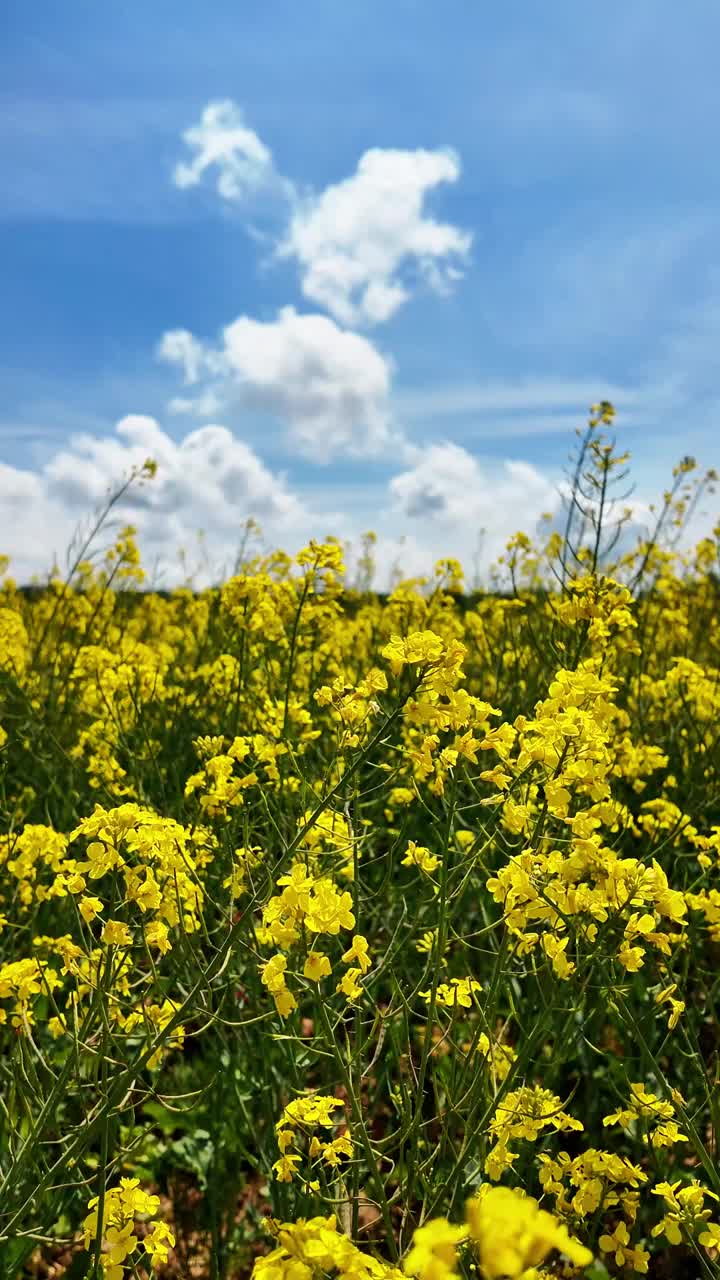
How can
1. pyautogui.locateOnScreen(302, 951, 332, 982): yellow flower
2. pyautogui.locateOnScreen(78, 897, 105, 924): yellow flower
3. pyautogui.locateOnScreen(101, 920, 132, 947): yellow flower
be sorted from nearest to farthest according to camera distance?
pyautogui.locateOnScreen(302, 951, 332, 982): yellow flower, pyautogui.locateOnScreen(101, 920, 132, 947): yellow flower, pyautogui.locateOnScreen(78, 897, 105, 924): yellow flower

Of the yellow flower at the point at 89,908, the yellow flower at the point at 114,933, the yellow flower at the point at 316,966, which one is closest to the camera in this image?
the yellow flower at the point at 316,966

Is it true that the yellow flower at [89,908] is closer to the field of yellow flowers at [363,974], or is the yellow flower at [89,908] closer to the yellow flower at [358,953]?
the field of yellow flowers at [363,974]

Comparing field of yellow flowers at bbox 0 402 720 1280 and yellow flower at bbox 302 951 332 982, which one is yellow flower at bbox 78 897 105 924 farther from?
yellow flower at bbox 302 951 332 982

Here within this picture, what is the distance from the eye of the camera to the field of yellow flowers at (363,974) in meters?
1.50

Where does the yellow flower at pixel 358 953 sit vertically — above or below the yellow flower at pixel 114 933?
above

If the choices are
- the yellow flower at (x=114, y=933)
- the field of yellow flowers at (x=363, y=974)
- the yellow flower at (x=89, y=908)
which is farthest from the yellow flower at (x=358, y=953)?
the yellow flower at (x=89, y=908)

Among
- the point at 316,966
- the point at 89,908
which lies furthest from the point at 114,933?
the point at 316,966

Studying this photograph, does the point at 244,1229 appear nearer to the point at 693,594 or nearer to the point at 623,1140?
the point at 623,1140

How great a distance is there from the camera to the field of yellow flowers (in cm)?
150

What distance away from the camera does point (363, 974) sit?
69.0 inches

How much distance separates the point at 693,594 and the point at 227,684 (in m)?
4.45

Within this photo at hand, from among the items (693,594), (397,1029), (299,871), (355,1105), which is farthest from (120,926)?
(693,594)

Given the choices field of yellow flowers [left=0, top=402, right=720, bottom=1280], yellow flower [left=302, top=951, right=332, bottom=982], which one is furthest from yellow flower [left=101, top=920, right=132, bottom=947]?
yellow flower [left=302, top=951, right=332, bottom=982]

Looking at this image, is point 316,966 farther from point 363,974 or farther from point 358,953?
point 363,974
